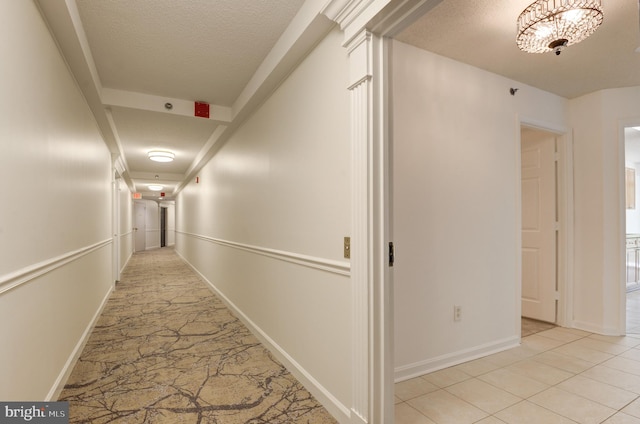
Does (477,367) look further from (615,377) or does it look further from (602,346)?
(602,346)

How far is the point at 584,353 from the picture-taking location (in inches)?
113

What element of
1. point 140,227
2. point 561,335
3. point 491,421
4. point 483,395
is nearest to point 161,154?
point 483,395

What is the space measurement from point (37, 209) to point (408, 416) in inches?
98.5

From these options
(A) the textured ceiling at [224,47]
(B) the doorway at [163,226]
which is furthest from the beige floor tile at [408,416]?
(B) the doorway at [163,226]

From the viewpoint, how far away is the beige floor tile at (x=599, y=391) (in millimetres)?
2090

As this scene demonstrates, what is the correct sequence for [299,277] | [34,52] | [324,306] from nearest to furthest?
[34,52]
[324,306]
[299,277]

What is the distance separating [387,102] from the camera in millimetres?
1634

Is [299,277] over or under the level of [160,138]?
under

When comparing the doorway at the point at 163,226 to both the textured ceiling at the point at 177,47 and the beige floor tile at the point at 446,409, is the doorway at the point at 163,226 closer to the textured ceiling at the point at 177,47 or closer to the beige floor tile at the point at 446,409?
the textured ceiling at the point at 177,47

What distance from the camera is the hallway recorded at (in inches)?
76.6

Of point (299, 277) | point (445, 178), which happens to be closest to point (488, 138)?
point (445, 178)

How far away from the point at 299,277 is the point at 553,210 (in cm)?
320

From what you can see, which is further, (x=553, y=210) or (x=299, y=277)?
(x=553, y=210)

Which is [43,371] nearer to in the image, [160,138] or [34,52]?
[34,52]
